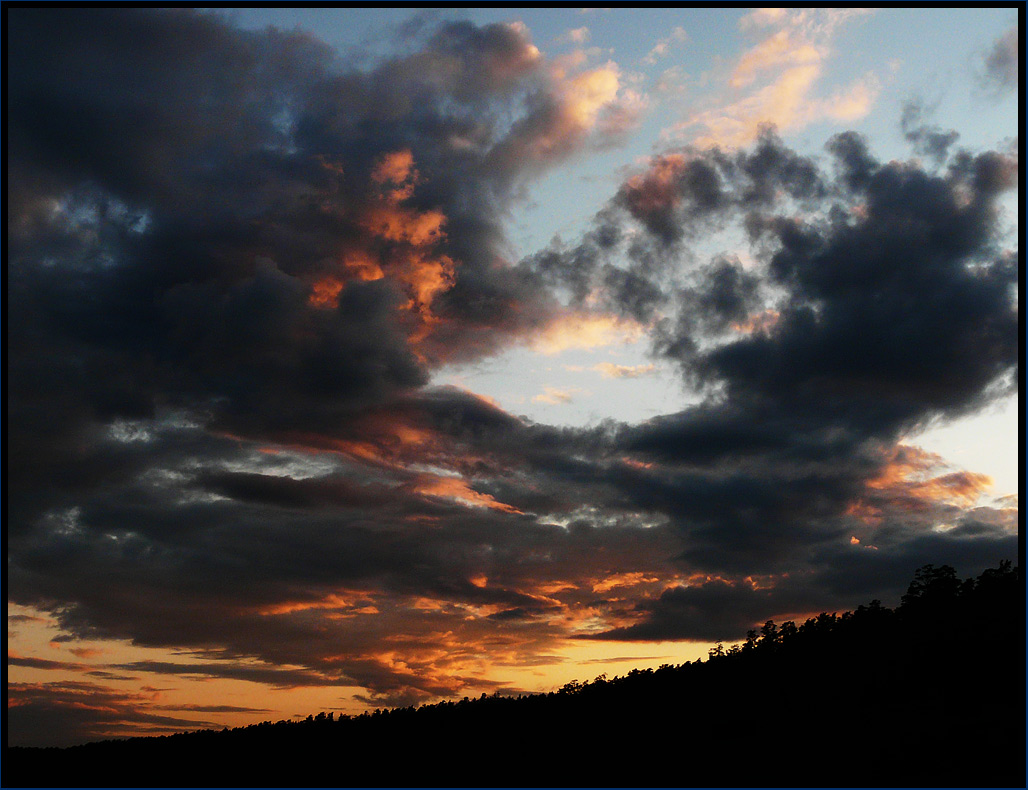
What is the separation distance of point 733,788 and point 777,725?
162 feet

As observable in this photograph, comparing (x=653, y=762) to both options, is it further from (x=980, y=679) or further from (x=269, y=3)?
(x=269, y=3)

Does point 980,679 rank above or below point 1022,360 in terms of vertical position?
below

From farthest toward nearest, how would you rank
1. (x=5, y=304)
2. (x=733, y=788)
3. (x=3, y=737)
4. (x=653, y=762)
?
(x=653, y=762)
(x=733, y=788)
(x=3, y=737)
(x=5, y=304)

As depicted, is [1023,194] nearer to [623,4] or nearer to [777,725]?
[623,4]

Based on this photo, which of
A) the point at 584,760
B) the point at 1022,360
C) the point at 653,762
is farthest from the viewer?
the point at 584,760

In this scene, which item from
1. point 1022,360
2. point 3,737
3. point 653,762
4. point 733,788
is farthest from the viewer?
point 653,762

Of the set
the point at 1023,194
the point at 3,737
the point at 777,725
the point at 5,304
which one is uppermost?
the point at 1023,194

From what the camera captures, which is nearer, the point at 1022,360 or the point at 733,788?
the point at 1022,360

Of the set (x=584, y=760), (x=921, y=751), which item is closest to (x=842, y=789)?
(x=921, y=751)

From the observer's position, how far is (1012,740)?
121 meters

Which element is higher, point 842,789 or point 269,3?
point 269,3

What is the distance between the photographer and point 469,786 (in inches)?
7530

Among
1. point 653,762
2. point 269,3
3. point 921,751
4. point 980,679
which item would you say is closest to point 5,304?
point 269,3

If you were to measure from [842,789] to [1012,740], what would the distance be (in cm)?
2575
